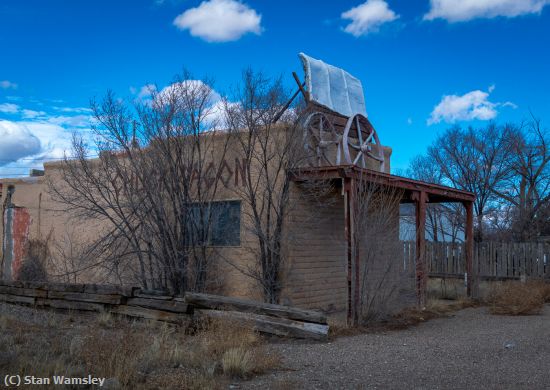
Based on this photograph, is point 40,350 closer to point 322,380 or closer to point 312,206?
point 322,380

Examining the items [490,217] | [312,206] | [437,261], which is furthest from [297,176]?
[490,217]

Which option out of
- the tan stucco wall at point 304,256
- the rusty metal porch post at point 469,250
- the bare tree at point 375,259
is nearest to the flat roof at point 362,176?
the bare tree at point 375,259

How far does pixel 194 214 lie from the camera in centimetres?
1435

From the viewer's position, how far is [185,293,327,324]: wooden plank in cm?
970

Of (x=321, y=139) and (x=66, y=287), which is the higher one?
(x=321, y=139)

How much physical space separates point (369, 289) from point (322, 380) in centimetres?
491

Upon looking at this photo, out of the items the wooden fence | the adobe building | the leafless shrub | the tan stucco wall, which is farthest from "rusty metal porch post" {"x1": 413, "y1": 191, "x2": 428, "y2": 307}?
the leafless shrub

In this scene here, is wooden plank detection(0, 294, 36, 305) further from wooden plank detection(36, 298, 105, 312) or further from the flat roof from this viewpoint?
the flat roof

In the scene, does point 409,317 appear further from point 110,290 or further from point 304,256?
point 110,290

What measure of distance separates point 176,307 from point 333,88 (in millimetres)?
7999

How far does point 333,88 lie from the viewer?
15891 mm

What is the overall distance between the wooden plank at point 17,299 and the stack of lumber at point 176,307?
21 mm


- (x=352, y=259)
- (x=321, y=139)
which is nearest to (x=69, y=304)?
(x=352, y=259)

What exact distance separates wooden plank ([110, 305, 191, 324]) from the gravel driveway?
192cm
